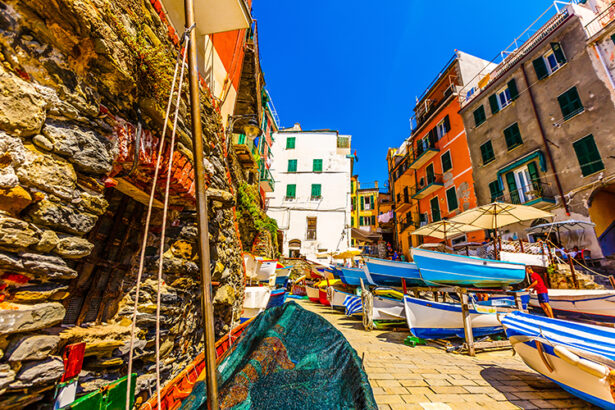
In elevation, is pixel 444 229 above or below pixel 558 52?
below

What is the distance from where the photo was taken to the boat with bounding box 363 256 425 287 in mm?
8469

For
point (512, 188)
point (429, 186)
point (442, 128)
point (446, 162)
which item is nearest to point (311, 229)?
point (429, 186)

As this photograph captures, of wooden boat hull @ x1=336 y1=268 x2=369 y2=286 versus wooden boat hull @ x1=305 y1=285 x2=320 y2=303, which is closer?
wooden boat hull @ x1=336 y1=268 x2=369 y2=286

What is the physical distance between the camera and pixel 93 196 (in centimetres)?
224

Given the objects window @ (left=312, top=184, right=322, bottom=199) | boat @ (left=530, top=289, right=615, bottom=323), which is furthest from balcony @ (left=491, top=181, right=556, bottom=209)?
window @ (left=312, top=184, right=322, bottom=199)

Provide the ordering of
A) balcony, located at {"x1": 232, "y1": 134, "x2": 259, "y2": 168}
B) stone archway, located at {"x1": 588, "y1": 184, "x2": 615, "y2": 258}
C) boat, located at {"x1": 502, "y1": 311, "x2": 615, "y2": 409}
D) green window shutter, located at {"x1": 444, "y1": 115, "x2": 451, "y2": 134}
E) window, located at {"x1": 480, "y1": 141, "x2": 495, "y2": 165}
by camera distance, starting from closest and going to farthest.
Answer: boat, located at {"x1": 502, "y1": 311, "x2": 615, "y2": 409} < stone archway, located at {"x1": 588, "y1": 184, "x2": 615, "y2": 258} < balcony, located at {"x1": 232, "y1": 134, "x2": 259, "y2": 168} < window, located at {"x1": 480, "y1": 141, "x2": 495, "y2": 165} < green window shutter, located at {"x1": 444, "y1": 115, "x2": 451, "y2": 134}

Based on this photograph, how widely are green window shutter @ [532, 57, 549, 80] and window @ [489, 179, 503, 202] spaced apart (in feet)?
18.9

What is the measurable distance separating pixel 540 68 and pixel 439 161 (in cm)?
764

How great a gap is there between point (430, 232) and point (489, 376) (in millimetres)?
6798

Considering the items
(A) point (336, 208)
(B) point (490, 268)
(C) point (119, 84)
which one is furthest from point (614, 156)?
(A) point (336, 208)

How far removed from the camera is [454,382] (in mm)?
3812

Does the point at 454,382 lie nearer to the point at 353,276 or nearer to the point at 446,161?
the point at 353,276

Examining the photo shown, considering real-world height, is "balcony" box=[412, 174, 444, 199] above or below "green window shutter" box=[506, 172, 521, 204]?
above

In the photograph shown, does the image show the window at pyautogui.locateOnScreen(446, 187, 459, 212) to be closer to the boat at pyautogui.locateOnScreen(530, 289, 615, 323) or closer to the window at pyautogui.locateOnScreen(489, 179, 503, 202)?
the window at pyautogui.locateOnScreen(489, 179, 503, 202)
